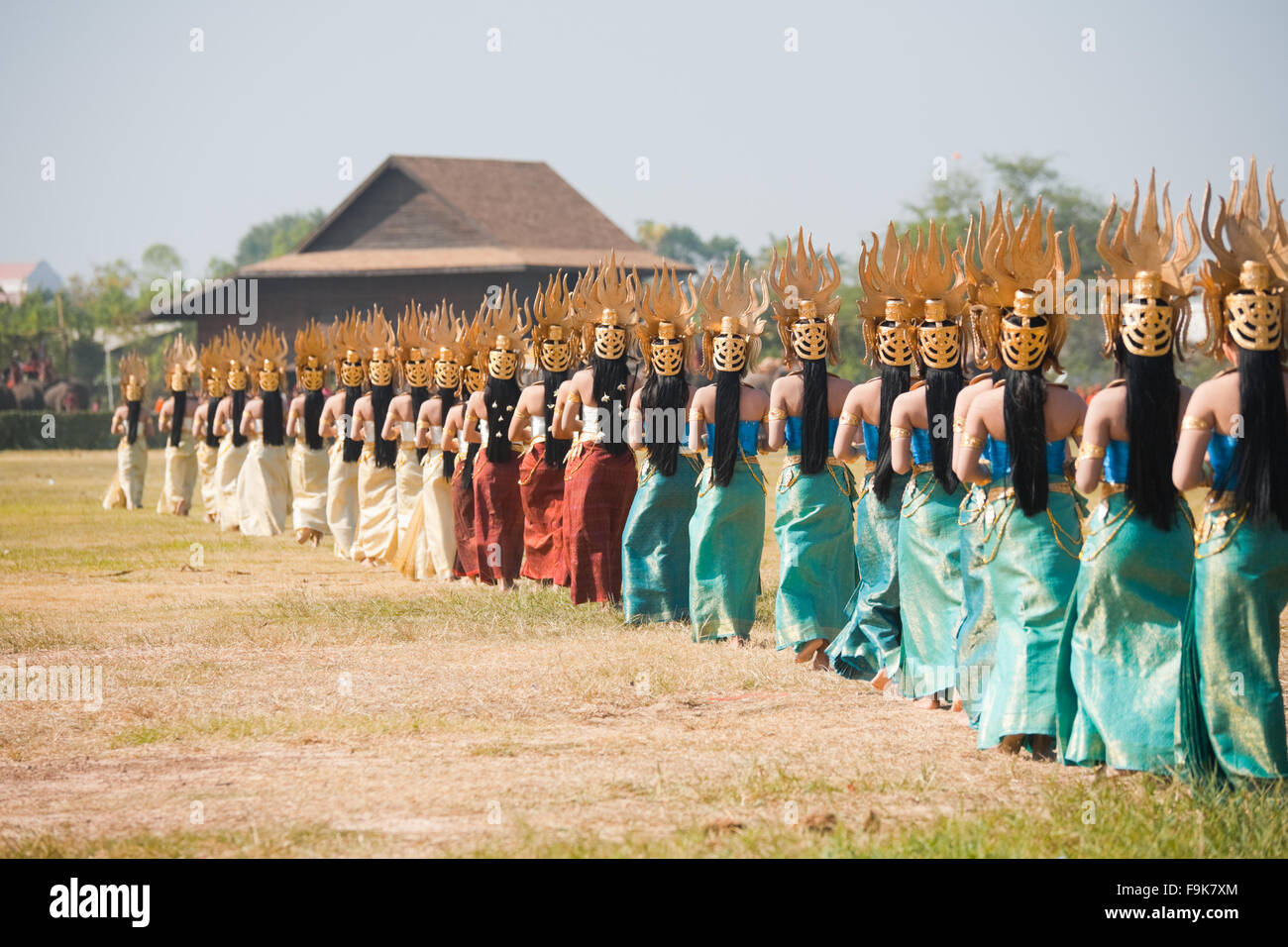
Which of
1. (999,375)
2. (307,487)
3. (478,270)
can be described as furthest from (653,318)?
(478,270)

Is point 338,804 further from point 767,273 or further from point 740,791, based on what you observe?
point 767,273

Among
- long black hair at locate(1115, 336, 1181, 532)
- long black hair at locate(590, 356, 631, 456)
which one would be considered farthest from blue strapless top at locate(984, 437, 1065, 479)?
long black hair at locate(590, 356, 631, 456)

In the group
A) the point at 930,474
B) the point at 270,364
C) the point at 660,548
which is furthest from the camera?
the point at 270,364

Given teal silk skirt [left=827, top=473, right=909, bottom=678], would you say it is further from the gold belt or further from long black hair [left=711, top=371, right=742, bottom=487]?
the gold belt

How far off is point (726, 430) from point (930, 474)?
6.66 ft

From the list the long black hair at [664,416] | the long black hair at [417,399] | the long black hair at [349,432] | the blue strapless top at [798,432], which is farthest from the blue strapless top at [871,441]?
the long black hair at [349,432]

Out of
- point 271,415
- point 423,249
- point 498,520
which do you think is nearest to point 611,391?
point 498,520

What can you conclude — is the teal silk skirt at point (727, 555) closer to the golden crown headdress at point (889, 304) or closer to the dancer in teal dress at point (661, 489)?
the dancer in teal dress at point (661, 489)

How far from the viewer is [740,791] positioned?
6.08 m

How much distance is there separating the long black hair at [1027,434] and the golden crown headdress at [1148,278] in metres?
0.45

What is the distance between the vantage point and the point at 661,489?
34.7ft

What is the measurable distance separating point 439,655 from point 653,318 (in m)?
2.65

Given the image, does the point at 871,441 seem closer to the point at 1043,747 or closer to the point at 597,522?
the point at 1043,747

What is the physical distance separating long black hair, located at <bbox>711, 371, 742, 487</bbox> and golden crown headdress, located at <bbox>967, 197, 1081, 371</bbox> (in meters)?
2.93
